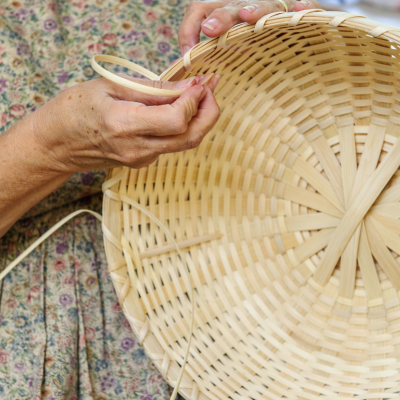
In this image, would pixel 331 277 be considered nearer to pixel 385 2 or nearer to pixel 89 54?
pixel 89 54

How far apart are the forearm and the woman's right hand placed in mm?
12

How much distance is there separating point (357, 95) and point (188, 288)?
0.43 metres

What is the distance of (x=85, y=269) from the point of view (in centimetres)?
77

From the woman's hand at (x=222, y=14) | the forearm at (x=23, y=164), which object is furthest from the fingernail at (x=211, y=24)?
the forearm at (x=23, y=164)

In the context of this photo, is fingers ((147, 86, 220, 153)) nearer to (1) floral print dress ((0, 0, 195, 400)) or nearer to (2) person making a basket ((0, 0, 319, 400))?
(2) person making a basket ((0, 0, 319, 400))

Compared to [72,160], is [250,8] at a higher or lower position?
higher

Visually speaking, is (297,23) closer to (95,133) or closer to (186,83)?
(186,83)

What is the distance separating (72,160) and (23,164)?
7 cm

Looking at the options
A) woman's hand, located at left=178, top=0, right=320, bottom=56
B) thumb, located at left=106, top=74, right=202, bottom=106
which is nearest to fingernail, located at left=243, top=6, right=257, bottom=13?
woman's hand, located at left=178, top=0, right=320, bottom=56

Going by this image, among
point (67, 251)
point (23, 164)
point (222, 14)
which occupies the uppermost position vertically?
point (222, 14)

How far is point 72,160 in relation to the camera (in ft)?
1.99

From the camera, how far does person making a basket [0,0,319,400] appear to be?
0.54 meters

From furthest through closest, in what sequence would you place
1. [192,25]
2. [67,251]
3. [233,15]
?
[67,251], [192,25], [233,15]

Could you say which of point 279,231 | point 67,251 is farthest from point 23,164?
point 279,231
